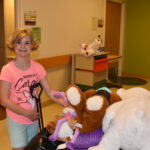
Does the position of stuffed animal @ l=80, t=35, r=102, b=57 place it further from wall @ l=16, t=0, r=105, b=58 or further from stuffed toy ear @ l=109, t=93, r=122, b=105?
stuffed toy ear @ l=109, t=93, r=122, b=105

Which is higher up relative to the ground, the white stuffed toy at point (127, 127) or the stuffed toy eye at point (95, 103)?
the stuffed toy eye at point (95, 103)

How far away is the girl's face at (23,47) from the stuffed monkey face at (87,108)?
59 cm

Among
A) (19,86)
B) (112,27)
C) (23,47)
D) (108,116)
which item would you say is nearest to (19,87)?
(19,86)

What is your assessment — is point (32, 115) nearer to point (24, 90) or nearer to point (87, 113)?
point (24, 90)

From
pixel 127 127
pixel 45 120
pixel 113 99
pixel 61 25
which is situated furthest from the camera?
pixel 61 25

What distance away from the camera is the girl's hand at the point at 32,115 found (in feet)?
4.68

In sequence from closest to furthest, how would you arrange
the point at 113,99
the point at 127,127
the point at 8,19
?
the point at 127,127, the point at 113,99, the point at 8,19

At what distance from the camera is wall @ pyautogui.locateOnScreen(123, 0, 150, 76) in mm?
5902

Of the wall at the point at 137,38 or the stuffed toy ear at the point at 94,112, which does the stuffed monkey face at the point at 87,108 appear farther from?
the wall at the point at 137,38

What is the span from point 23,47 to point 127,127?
33.6 inches

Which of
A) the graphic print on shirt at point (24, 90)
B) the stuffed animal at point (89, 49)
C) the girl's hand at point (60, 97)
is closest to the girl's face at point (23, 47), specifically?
the graphic print on shirt at point (24, 90)

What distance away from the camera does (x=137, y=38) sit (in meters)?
6.09

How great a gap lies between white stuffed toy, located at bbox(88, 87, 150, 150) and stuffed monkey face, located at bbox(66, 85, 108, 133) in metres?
0.03

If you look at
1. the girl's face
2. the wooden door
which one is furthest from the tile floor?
the wooden door
